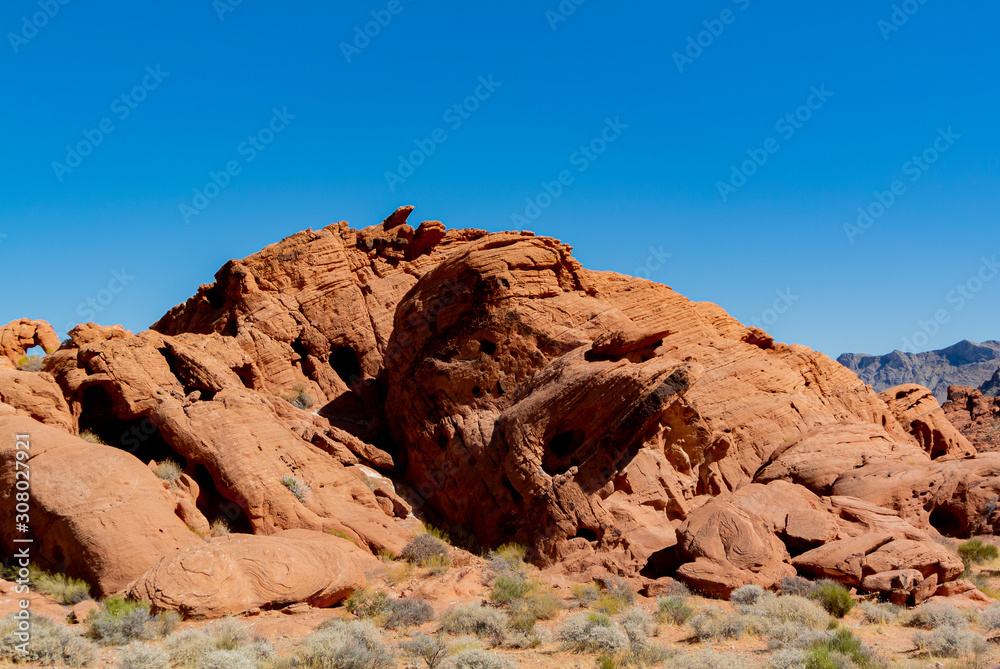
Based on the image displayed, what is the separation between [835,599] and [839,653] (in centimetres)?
304

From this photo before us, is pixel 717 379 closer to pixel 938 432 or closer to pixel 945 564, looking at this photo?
pixel 945 564

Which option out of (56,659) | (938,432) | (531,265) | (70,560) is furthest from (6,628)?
(938,432)

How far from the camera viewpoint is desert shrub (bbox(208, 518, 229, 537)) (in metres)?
16.5

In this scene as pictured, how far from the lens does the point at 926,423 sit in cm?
2617

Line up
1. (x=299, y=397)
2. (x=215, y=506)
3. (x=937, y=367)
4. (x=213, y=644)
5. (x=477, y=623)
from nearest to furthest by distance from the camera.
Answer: (x=213, y=644) → (x=477, y=623) → (x=215, y=506) → (x=299, y=397) → (x=937, y=367)

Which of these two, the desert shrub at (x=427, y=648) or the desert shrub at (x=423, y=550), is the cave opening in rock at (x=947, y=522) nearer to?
the desert shrub at (x=423, y=550)

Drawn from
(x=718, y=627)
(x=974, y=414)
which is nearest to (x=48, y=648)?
(x=718, y=627)

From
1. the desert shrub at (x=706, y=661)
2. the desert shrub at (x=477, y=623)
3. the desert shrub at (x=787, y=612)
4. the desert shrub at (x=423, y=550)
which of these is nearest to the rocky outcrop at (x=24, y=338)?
the desert shrub at (x=423, y=550)

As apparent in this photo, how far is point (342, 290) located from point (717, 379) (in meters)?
13.5

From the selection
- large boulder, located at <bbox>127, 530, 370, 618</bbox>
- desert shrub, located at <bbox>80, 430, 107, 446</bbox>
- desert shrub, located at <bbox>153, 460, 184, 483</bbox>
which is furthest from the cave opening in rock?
desert shrub, located at <bbox>80, 430, 107, 446</bbox>

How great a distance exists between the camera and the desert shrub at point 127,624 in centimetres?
1146

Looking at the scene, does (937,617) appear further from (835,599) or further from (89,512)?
(89,512)

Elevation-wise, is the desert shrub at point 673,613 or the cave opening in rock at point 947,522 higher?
the cave opening in rock at point 947,522

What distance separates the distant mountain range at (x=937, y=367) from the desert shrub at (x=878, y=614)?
130m
